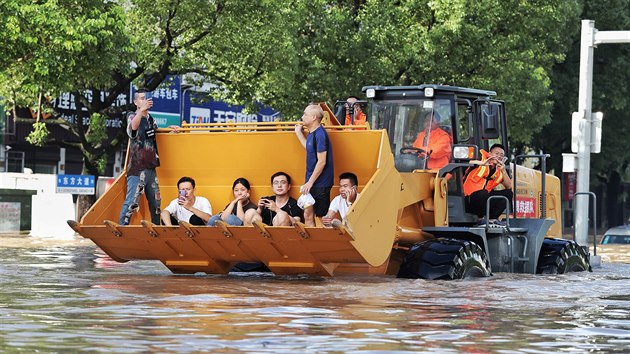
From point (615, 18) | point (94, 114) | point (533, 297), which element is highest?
point (615, 18)

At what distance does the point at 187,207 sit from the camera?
18062mm

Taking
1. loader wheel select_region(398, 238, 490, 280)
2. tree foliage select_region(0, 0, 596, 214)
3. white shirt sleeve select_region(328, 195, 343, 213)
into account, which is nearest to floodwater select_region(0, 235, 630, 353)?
loader wheel select_region(398, 238, 490, 280)

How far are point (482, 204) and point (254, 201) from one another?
3.05m

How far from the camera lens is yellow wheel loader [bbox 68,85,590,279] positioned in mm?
16891

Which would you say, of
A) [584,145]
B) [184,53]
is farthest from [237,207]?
[184,53]

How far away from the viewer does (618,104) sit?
59.3m

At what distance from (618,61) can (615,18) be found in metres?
1.64

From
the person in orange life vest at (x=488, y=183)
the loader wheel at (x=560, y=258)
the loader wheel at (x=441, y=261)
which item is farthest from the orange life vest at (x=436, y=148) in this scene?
the loader wheel at (x=560, y=258)

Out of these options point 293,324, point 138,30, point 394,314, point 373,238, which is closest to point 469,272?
point 373,238

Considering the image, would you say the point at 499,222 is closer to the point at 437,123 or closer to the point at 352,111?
the point at 437,123

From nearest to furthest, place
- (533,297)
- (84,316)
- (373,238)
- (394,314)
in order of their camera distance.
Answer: (84,316)
(394,314)
(533,297)
(373,238)

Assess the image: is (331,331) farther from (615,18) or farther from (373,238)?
(615,18)

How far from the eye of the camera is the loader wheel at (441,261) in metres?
17.5

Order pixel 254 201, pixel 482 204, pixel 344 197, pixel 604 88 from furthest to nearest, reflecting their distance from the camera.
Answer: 1. pixel 604 88
2. pixel 482 204
3. pixel 254 201
4. pixel 344 197
